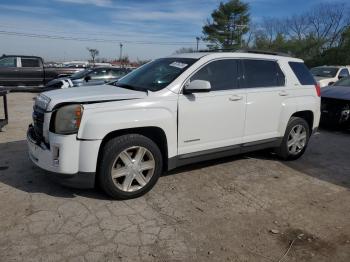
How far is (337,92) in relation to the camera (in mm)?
9352

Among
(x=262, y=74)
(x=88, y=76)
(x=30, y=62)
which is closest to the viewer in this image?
(x=262, y=74)

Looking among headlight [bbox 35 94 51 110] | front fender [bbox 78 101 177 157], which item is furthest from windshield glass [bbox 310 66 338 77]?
headlight [bbox 35 94 51 110]

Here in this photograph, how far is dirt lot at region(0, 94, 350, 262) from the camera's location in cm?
328

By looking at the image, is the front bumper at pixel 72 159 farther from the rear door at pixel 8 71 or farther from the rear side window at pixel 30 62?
the rear side window at pixel 30 62

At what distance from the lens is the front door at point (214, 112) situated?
15.2ft

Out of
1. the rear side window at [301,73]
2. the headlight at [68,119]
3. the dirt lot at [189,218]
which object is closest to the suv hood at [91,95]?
the headlight at [68,119]

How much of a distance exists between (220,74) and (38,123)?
2.50 m

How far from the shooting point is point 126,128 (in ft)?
13.5

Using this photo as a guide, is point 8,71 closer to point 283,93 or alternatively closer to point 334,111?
point 334,111

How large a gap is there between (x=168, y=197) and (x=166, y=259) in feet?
4.44

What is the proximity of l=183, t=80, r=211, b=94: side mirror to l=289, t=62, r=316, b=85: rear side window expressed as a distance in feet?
7.32

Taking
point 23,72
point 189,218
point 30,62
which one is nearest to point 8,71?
point 23,72

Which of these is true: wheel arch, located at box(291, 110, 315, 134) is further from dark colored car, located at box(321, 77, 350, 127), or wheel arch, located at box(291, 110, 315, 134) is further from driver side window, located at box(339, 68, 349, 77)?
driver side window, located at box(339, 68, 349, 77)

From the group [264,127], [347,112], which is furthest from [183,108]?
[347,112]
